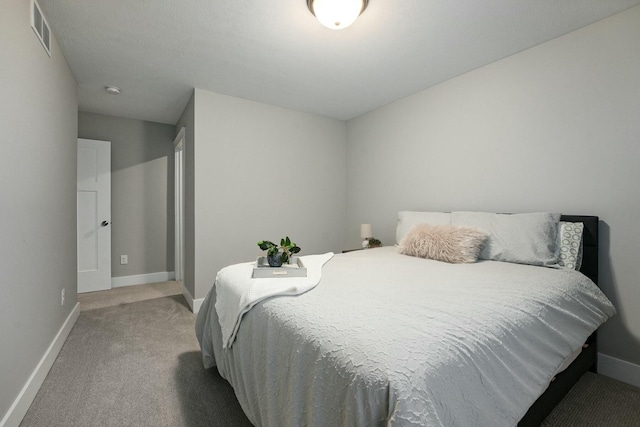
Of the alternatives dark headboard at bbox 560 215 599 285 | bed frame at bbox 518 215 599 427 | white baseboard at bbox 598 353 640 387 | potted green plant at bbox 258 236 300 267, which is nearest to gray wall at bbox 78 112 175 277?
potted green plant at bbox 258 236 300 267

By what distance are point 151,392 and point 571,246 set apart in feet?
9.15

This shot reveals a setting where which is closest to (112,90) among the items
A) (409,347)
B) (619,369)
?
(409,347)

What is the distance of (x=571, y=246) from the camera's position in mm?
1995

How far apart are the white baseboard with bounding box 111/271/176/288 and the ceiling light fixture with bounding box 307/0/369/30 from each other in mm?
4016

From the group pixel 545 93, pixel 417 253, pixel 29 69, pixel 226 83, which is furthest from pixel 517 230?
pixel 29 69

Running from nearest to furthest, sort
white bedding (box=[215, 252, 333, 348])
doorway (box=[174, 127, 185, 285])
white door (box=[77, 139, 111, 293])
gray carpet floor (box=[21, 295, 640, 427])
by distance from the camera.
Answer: white bedding (box=[215, 252, 333, 348]) → gray carpet floor (box=[21, 295, 640, 427]) → white door (box=[77, 139, 111, 293]) → doorway (box=[174, 127, 185, 285])

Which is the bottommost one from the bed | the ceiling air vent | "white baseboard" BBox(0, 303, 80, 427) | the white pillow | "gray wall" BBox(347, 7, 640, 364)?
"white baseboard" BBox(0, 303, 80, 427)

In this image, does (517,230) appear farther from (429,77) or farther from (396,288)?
(429,77)

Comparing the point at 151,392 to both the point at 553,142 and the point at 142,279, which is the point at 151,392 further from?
the point at 553,142

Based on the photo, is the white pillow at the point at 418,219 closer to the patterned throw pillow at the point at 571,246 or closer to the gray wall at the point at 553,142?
the gray wall at the point at 553,142

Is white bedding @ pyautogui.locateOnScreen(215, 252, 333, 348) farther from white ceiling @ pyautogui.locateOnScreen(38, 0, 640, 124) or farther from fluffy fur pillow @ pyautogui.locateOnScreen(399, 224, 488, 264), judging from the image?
white ceiling @ pyautogui.locateOnScreen(38, 0, 640, 124)

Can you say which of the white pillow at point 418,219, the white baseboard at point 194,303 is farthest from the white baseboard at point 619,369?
the white baseboard at point 194,303

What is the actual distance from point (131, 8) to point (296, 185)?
2351mm

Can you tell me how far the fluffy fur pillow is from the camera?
222 centimetres
